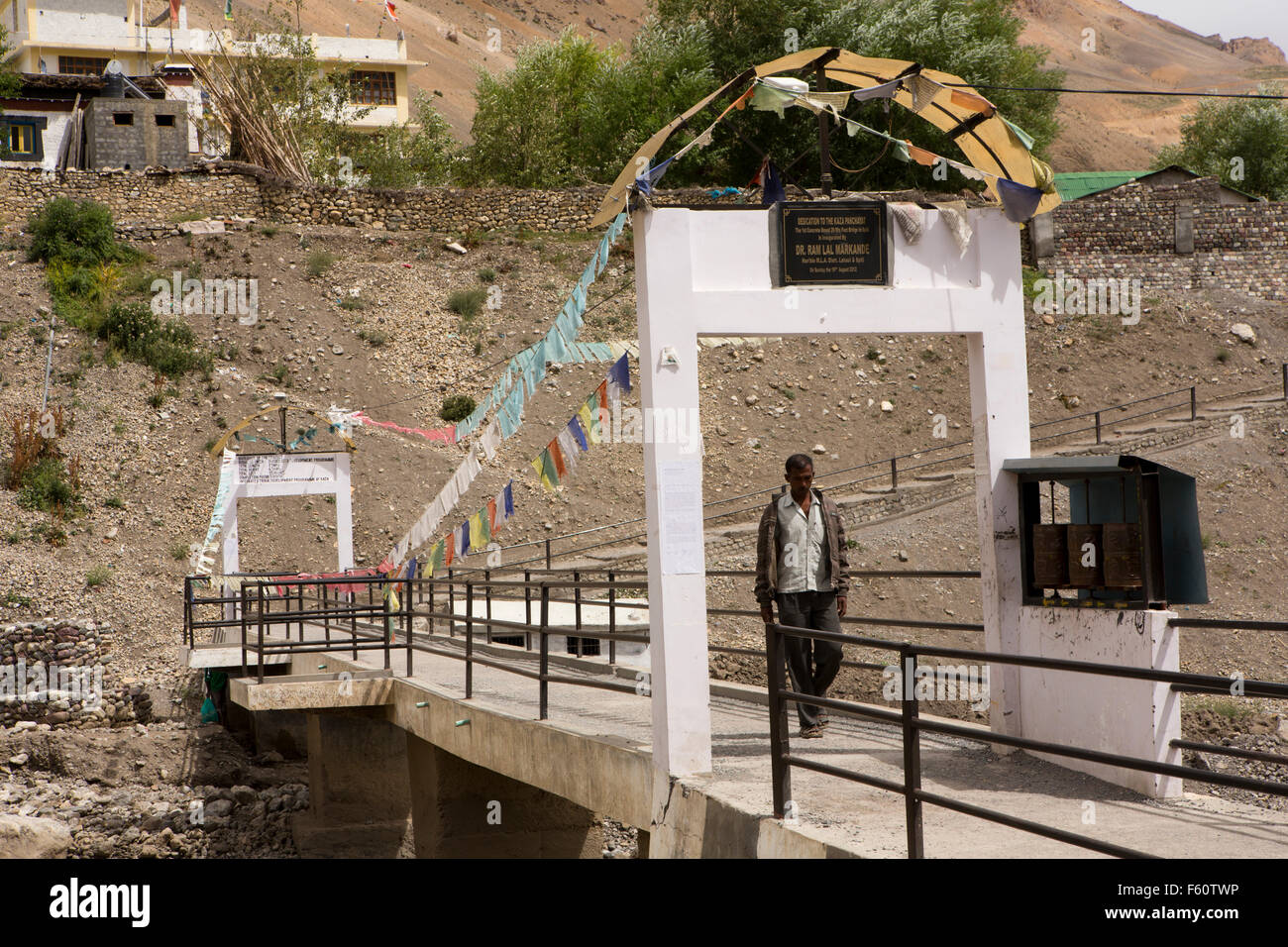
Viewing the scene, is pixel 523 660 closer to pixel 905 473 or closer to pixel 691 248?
pixel 691 248

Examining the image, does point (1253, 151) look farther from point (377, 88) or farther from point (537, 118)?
point (377, 88)

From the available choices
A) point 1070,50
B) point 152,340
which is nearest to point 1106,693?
point 152,340

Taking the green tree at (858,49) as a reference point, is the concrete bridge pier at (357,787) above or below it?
below

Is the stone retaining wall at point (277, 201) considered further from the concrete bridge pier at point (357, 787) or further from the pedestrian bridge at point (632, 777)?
the pedestrian bridge at point (632, 777)

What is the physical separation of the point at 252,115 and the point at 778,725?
35.1m

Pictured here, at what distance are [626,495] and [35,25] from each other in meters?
35.4

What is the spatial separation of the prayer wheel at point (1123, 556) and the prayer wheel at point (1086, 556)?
0.05 metres

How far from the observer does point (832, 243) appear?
6828 mm

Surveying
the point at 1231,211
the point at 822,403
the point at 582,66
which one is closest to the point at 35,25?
the point at 582,66

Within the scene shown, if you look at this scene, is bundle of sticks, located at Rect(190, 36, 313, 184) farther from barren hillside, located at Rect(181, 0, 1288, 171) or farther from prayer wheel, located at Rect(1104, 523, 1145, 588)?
prayer wheel, located at Rect(1104, 523, 1145, 588)

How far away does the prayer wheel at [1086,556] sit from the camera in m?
6.79

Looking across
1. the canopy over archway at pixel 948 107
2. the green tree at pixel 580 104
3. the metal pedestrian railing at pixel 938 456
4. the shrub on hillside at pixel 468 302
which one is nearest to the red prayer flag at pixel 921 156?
the canopy over archway at pixel 948 107
